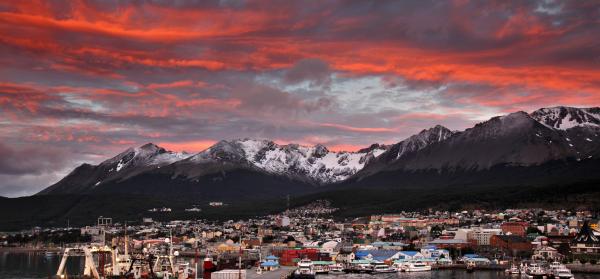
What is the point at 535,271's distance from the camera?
98.4 meters

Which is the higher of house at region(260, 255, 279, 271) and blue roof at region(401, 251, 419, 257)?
blue roof at region(401, 251, 419, 257)

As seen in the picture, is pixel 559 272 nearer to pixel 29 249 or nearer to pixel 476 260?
pixel 476 260

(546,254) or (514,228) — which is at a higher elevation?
(514,228)

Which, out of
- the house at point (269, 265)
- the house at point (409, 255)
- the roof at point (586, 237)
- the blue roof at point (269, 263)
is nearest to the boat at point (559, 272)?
the house at point (409, 255)

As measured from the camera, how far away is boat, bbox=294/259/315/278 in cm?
10235

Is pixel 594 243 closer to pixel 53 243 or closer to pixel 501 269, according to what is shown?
pixel 501 269

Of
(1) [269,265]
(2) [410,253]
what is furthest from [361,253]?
(1) [269,265]

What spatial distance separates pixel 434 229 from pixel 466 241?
1025 inches

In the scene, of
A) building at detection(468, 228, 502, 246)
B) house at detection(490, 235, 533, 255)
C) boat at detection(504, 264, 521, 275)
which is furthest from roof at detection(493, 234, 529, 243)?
boat at detection(504, 264, 521, 275)

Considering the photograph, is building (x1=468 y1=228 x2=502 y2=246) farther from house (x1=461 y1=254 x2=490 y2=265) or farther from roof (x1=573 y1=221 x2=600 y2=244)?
house (x1=461 y1=254 x2=490 y2=265)

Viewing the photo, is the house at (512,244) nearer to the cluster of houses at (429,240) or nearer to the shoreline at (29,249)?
the cluster of houses at (429,240)

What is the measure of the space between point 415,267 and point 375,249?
20.3 m

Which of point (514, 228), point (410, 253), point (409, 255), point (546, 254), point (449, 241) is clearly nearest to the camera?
point (546, 254)

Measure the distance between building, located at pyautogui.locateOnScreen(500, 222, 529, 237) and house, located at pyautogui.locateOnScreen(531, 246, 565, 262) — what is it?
2540 cm
